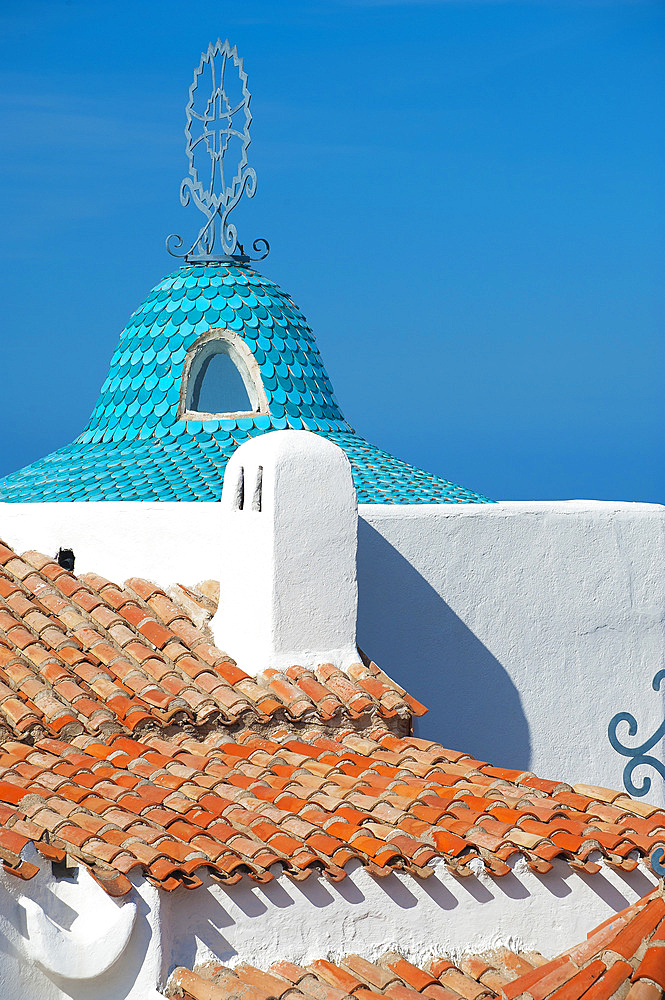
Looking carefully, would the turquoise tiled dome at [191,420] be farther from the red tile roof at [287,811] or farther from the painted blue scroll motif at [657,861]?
the painted blue scroll motif at [657,861]

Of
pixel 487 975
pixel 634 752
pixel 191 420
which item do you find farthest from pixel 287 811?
pixel 191 420

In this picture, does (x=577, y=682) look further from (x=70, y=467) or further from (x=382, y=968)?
(x=70, y=467)

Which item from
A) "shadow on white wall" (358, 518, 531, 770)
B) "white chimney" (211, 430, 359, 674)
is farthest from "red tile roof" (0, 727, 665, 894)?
"shadow on white wall" (358, 518, 531, 770)

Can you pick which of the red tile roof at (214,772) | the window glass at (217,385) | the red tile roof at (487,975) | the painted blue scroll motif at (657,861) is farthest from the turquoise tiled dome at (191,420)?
the red tile roof at (487,975)

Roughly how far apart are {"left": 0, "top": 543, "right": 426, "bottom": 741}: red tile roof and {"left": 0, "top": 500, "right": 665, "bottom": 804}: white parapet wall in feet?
1.98

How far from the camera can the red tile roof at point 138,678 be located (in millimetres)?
7352

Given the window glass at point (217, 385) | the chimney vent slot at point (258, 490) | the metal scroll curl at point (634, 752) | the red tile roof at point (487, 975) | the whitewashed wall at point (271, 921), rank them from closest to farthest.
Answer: the red tile roof at point (487, 975) → the whitewashed wall at point (271, 921) → the chimney vent slot at point (258, 490) → the metal scroll curl at point (634, 752) → the window glass at point (217, 385)

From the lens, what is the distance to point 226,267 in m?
12.9

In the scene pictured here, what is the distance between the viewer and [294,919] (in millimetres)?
5758

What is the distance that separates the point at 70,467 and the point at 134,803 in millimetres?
6350

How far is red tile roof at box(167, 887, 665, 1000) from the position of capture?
4.86 m

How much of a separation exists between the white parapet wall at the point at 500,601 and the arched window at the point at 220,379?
3067 millimetres

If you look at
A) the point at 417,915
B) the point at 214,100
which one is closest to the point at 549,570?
the point at 417,915

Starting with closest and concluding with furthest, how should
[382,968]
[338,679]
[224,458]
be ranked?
[382,968]
[338,679]
[224,458]
